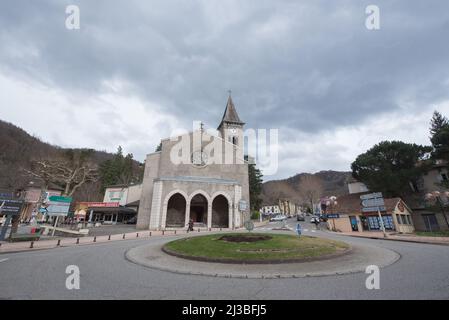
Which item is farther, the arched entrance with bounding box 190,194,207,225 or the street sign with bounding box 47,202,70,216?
the arched entrance with bounding box 190,194,207,225

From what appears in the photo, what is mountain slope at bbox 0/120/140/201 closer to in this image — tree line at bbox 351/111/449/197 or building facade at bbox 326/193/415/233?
building facade at bbox 326/193/415/233

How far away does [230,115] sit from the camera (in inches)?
2056

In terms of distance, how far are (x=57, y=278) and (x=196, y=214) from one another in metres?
29.9

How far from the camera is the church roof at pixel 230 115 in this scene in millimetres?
50594

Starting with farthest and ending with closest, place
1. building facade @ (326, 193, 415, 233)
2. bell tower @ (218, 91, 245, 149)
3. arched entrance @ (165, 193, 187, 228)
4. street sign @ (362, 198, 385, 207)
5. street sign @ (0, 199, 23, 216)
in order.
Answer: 1. bell tower @ (218, 91, 245, 149)
2. arched entrance @ (165, 193, 187, 228)
3. building facade @ (326, 193, 415, 233)
4. street sign @ (362, 198, 385, 207)
5. street sign @ (0, 199, 23, 216)

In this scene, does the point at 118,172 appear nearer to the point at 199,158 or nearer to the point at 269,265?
the point at 199,158

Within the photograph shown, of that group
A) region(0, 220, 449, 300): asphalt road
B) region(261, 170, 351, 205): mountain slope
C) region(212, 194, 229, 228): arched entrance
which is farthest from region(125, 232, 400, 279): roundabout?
region(261, 170, 351, 205): mountain slope

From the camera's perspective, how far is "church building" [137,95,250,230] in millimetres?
31625

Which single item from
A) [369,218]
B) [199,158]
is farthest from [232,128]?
[369,218]

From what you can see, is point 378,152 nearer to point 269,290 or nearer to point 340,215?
point 340,215

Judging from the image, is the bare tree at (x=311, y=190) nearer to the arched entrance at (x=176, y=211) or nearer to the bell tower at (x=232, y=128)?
the bell tower at (x=232, y=128)

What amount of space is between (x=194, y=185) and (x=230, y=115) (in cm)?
2533

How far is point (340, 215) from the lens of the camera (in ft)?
103
